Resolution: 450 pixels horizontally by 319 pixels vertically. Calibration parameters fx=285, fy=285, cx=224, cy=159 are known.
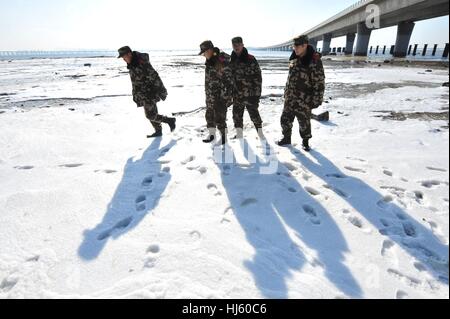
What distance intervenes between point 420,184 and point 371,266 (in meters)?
2.00

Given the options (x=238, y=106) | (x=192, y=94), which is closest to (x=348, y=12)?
(x=192, y=94)

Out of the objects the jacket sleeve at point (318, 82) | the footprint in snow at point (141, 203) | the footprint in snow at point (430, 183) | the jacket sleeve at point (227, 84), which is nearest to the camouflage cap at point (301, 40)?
the jacket sleeve at point (318, 82)

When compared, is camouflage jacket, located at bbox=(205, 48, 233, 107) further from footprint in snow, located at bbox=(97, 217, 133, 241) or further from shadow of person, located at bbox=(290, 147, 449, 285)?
footprint in snow, located at bbox=(97, 217, 133, 241)

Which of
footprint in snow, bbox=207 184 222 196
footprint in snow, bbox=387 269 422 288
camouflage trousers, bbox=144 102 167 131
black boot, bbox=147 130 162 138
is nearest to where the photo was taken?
footprint in snow, bbox=387 269 422 288

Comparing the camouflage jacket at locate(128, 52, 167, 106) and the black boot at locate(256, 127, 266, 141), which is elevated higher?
the camouflage jacket at locate(128, 52, 167, 106)

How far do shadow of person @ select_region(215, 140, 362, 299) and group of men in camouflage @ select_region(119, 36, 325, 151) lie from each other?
3.78ft

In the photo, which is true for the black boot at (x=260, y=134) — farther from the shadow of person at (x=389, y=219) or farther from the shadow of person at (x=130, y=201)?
the shadow of person at (x=130, y=201)

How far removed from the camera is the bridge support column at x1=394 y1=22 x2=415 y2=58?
40.9 metres

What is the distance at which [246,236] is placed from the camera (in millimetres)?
3049

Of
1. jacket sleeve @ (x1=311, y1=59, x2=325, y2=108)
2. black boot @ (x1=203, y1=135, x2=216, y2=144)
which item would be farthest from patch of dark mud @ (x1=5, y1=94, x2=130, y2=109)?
jacket sleeve @ (x1=311, y1=59, x2=325, y2=108)

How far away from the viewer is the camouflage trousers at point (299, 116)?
4988 mm

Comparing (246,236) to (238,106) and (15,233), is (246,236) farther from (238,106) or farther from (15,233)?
(238,106)

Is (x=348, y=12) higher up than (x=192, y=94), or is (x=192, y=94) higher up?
(x=348, y=12)

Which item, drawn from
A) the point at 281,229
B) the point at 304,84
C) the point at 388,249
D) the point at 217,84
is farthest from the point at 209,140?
the point at 388,249
